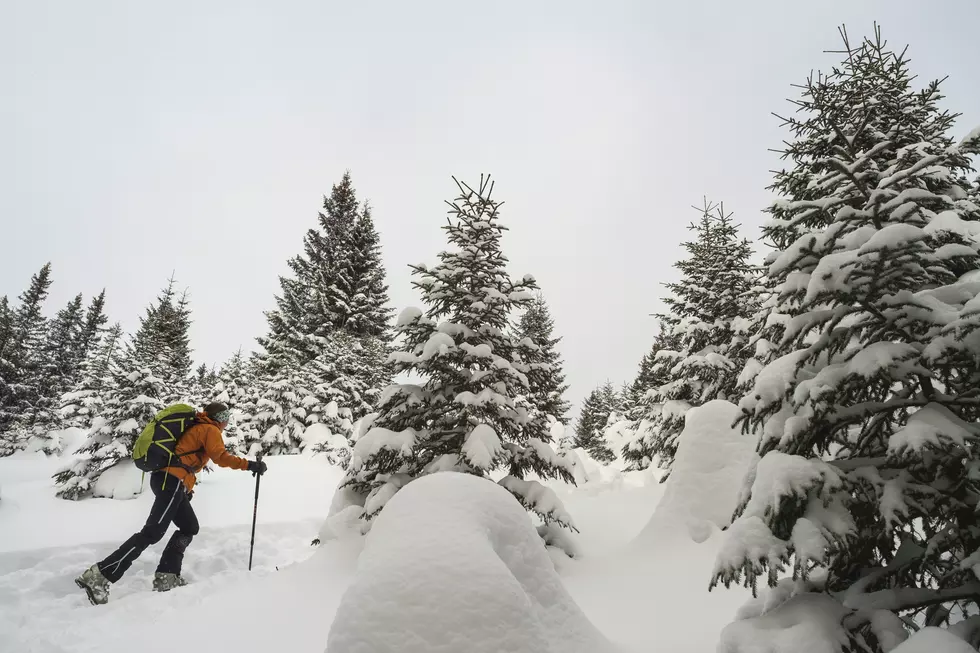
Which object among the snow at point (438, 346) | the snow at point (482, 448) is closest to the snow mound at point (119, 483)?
the snow at point (438, 346)

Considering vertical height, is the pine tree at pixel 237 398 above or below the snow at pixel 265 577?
above

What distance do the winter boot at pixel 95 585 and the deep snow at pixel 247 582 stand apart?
0.18m

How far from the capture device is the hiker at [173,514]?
Answer: 5.57m

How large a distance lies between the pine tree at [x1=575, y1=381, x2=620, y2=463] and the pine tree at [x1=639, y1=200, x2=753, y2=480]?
20.4m

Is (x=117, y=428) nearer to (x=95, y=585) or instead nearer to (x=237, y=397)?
(x=95, y=585)

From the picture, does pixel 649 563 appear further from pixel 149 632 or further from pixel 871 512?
pixel 149 632

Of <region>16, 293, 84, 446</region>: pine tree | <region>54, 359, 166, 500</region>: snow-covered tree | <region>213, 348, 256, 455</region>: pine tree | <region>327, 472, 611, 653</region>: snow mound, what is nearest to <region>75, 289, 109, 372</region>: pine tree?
<region>16, 293, 84, 446</region>: pine tree

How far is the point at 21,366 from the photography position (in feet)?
103

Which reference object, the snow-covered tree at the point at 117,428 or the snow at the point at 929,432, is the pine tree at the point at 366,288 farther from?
the snow at the point at 929,432

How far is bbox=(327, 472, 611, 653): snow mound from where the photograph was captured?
2.20 metres

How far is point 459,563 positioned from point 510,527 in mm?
696

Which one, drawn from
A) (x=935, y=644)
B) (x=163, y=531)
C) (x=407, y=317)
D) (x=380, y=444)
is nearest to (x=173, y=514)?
(x=163, y=531)

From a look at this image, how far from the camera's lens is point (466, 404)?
6.99 m

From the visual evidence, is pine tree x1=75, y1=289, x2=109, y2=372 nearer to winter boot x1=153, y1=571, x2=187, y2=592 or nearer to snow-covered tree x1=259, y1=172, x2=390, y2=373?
snow-covered tree x1=259, y1=172, x2=390, y2=373
